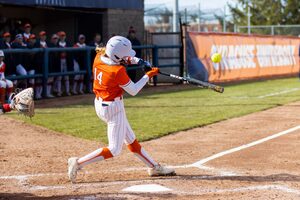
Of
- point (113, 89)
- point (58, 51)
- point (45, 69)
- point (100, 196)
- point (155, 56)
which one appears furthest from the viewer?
point (155, 56)

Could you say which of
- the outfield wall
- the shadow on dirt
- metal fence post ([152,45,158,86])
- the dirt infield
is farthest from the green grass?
the shadow on dirt

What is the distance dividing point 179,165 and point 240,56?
54.2 ft

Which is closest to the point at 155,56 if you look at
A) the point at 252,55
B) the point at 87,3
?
the point at 87,3

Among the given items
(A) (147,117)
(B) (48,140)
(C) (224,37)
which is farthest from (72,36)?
(B) (48,140)

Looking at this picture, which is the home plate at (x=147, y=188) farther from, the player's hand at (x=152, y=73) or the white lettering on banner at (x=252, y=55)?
the white lettering on banner at (x=252, y=55)

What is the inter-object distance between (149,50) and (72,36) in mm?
3026

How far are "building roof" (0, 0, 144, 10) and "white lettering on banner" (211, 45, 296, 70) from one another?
3.38m

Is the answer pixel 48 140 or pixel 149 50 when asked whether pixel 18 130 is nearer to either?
pixel 48 140

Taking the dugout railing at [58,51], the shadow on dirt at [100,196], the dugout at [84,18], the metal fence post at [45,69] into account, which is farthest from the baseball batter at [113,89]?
the dugout at [84,18]

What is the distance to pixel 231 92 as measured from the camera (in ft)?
58.8

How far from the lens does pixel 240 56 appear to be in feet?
78.2

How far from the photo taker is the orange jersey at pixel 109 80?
6.54 meters

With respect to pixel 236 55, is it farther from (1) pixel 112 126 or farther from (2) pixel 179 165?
(1) pixel 112 126

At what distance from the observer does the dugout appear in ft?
68.3
